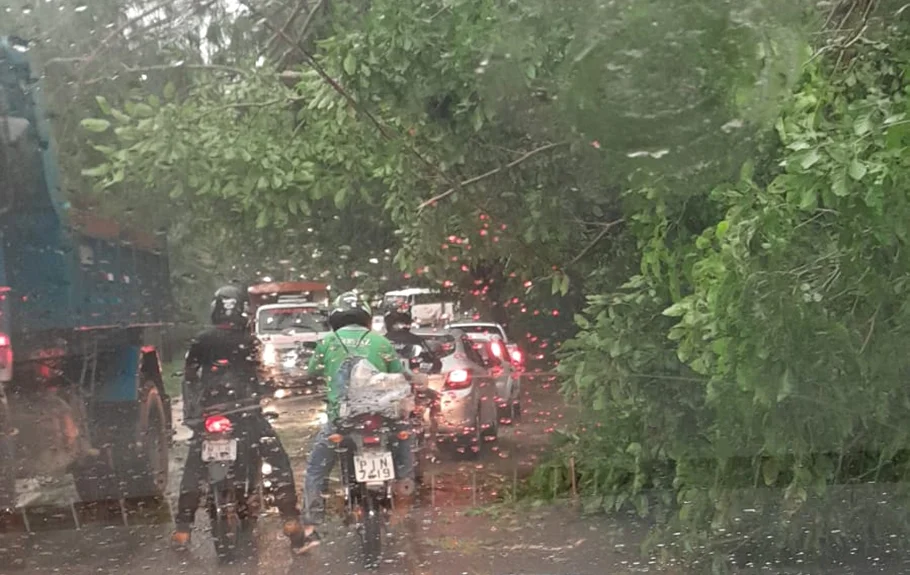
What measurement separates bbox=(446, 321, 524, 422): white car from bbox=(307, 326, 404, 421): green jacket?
0.53 metres

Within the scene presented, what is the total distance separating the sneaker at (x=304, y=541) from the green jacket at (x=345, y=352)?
0.72 metres

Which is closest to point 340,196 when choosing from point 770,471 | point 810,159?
point 770,471

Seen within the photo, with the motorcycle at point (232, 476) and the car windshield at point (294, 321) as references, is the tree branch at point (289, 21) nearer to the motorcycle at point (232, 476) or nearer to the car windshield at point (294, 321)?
the car windshield at point (294, 321)

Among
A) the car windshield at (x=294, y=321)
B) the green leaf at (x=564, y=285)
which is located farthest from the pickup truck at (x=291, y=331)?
the green leaf at (x=564, y=285)

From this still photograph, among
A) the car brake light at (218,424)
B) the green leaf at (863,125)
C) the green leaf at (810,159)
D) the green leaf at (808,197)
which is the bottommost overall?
the car brake light at (218,424)

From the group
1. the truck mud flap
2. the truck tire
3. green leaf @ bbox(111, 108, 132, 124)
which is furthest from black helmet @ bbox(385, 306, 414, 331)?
green leaf @ bbox(111, 108, 132, 124)

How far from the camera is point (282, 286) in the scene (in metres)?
6.40

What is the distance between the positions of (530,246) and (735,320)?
1.98m

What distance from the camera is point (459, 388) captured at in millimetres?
6668

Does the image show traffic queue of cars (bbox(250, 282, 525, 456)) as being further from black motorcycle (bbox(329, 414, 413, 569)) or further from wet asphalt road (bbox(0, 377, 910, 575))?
black motorcycle (bbox(329, 414, 413, 569))

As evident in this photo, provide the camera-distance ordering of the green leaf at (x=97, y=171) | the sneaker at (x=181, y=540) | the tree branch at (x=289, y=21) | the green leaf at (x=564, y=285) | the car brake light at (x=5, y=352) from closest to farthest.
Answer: the car brake light at (x=5, y=352) → the sneaker at (x=181, y=540) → the green leaf at (x=97, y=171) → the tree branch at (x=289, y=21) → the green leaf at (x=564, y=285)

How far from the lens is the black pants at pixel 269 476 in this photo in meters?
6.47

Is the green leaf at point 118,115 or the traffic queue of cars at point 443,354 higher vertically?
the green leaf at point 118,115

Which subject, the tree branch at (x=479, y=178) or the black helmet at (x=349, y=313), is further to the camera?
the tree branch at (x=479, y=178)
